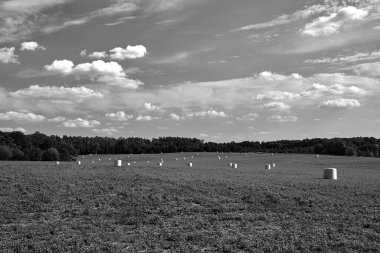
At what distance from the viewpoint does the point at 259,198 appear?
64.7 feet

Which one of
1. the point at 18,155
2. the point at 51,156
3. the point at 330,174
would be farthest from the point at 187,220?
the point at 18,155

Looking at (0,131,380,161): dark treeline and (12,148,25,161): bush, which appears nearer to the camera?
(12,148,25,161): bush

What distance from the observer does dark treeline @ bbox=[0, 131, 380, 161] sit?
136m

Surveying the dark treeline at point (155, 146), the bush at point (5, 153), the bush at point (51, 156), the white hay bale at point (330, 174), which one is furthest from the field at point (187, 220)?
the dark treeline at point (155, 146)

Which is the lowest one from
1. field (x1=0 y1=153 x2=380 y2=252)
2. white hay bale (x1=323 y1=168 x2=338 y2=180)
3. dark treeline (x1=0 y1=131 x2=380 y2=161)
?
field (x1=0 y1=153 x2=380 y2=252)

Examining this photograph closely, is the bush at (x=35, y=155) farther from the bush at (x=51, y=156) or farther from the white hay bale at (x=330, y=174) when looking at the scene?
the white hay bale at (x=330, y=174)

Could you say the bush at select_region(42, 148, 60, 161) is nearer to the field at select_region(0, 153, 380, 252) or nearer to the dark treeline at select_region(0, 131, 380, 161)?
the dark treeline at select_region(0, 131, 380, 161)

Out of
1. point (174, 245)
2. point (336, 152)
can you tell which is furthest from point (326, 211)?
point (336, 152)

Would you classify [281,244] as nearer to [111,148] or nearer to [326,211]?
[326,211]

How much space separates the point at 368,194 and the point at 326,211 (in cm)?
637

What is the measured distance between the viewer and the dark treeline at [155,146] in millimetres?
135625

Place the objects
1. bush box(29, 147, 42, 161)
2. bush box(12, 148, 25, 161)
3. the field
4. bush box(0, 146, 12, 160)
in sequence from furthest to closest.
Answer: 1. bush box(29, 147, 42, 161)
2. bush box(12, 148, 25, 161)
3. bush box(0, 146, 12, 160)
4. the field

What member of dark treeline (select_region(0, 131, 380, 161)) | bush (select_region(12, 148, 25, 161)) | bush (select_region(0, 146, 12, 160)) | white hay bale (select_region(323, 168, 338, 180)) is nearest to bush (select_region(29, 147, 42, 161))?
dark treeline (select_region(0, 131, 380, 161))

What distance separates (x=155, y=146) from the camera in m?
176
